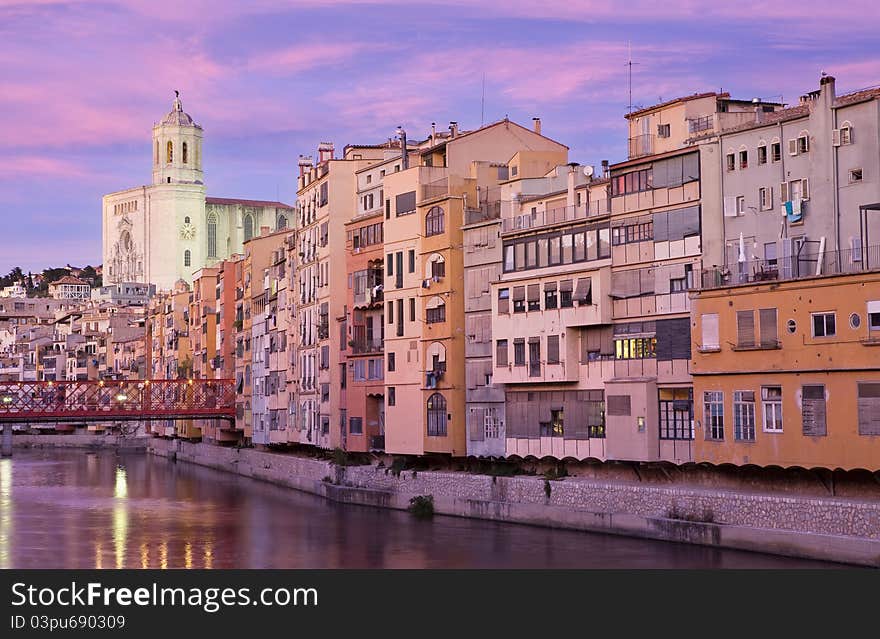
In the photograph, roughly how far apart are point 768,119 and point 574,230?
27.0 feet

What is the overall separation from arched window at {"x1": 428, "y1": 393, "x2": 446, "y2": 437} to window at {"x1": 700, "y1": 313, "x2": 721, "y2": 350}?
50.6ft

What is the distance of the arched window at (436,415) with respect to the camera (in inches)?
2202

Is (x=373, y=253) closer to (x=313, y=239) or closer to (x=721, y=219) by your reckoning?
(x=313, y=239)

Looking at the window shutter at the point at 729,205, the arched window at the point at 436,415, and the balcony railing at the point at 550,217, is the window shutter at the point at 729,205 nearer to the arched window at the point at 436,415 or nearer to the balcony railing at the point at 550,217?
the balcony railing at the point at 550,217

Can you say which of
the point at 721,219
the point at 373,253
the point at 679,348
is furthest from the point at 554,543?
the point at 373,253

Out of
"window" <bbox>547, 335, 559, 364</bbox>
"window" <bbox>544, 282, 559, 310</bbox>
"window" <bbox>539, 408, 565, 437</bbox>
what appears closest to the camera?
"window" <bbox>547, 335, 559, 364</bbox>

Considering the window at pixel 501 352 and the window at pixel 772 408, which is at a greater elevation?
the window at pixel 501 352

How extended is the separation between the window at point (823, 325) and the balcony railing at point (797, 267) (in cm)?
113

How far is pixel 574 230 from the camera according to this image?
1949 inches

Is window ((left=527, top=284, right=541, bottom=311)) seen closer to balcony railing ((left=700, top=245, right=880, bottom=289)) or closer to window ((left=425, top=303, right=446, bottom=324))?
window ((left=425, top=303, right=446, bottom=324))

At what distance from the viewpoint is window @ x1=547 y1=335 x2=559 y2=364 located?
163ft

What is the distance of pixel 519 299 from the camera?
51.7 meters

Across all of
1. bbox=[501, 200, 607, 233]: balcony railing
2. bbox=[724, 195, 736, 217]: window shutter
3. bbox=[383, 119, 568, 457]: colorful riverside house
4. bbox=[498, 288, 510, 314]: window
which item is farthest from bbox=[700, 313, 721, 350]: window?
bbox=[383, 119, 568, 457]: colorful riverside house

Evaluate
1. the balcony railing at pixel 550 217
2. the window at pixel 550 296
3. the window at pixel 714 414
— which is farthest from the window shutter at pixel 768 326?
the window at pixel 550 296
